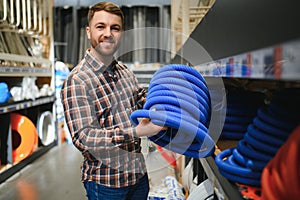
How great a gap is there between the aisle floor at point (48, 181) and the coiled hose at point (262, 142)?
5.34 feet

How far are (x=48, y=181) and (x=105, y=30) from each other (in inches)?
84.1

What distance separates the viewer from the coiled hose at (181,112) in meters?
0.75

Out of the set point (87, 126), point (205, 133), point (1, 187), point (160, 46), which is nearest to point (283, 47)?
point (205, 133)

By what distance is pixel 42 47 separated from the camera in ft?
13.4

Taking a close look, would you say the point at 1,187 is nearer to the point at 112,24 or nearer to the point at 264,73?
the point at 112,24

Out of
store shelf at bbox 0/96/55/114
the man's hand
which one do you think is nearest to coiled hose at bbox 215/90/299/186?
the man's hand

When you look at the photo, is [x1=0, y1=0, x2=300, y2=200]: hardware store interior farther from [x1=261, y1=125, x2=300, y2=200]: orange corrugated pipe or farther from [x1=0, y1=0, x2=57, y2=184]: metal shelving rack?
[x1=0, y1=0, x2=57, y2=184]: metal shelving rack

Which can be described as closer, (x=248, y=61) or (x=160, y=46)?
(x=248, y=61)

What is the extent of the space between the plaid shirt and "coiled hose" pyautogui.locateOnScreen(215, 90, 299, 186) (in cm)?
52

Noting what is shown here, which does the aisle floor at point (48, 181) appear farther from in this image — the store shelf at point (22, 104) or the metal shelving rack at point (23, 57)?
the store shelf at point (22, 104)

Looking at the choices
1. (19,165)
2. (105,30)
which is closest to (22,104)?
(19,165)

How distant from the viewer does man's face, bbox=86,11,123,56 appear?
123 cm

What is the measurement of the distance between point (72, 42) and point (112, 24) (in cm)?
395

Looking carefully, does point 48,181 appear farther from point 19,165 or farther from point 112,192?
point 112,192
